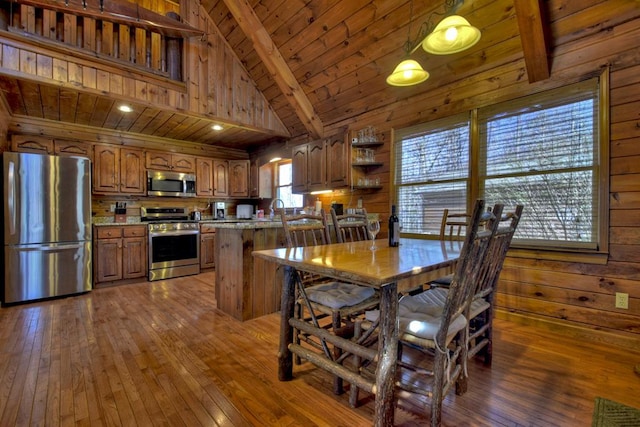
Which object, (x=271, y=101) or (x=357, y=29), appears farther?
(x=271, y=101)

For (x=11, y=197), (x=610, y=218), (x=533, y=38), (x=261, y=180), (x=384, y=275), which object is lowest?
(x=384, y=275)

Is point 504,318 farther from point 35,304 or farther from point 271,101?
point 35,304

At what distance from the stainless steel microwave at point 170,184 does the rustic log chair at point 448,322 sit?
4.47m

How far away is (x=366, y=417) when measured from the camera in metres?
1.49

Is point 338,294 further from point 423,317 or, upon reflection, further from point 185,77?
point 185,77

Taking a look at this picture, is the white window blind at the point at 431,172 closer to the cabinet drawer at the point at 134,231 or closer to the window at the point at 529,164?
the window at the point at 529,164

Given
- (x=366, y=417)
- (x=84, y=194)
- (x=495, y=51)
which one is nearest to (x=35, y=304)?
(x=84, y=194)

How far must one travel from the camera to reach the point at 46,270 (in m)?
3.55

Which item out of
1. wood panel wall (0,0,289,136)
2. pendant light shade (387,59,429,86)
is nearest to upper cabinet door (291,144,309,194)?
wood panel wall (0,0,289,136)

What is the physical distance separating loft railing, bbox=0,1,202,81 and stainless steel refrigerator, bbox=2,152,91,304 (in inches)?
53.7

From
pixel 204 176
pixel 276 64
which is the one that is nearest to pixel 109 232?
pixel 204 176


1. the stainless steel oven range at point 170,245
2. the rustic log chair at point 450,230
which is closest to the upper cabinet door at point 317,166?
the rustic log chair at point 450,230

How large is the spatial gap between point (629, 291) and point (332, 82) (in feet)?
12.1

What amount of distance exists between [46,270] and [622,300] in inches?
229
